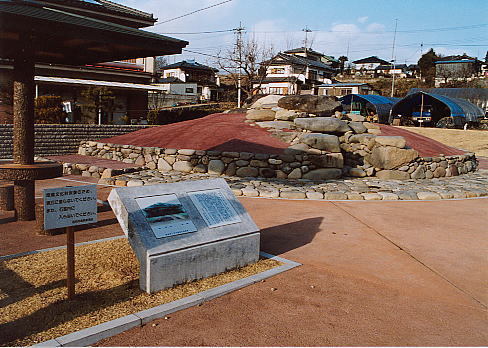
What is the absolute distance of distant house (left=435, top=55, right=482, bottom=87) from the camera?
5644cm

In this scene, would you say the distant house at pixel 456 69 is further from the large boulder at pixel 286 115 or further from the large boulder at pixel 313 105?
the large boulder at pixel 286 115

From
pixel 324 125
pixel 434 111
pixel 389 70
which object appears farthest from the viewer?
pixel 389 70

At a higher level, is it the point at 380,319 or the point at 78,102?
the point at 78,102

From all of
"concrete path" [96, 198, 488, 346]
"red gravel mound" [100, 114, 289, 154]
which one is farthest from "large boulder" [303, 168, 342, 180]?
"concrete path" [96, 198, 488, 346]

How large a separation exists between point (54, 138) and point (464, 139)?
78.7 ft

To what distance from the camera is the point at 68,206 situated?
13.0 feet

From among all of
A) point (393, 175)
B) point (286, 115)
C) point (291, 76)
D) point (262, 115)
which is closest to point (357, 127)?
point (393, 175)

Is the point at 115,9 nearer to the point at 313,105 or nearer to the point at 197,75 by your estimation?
the point at 313,105

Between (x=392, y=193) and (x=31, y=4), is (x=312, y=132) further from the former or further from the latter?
(x=31, y=4)

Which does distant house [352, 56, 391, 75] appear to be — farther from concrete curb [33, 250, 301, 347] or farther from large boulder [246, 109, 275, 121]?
concrete curb [33, 250, 301, 347]

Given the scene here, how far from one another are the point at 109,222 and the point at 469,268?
19.0 feet

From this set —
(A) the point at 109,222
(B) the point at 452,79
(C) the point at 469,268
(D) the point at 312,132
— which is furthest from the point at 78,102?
(B) the point at 452,79

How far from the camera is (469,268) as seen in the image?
548 cm

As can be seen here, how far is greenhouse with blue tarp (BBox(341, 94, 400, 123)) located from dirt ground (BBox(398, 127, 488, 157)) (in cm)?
873
